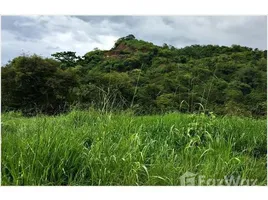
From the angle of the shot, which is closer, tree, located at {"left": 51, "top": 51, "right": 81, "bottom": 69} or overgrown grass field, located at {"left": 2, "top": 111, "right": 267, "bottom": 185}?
overgrown grass field, located at {"left": 2, "top": 111, "right": 267, "bottom": 185}

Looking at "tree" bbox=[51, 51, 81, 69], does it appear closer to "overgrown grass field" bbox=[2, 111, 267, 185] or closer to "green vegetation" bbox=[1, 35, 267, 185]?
"green vegetation" bbox=[1, 35, 267, 185]

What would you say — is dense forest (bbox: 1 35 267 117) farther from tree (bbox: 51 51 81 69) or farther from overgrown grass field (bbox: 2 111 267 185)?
overgrown grass field (bbox: 2 111 267 185)

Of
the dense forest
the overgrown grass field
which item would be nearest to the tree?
the dense forest

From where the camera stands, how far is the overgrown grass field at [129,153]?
2203 mm

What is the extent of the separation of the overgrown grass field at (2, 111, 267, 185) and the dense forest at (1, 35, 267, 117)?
796mm

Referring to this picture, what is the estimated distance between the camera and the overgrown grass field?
2.20 metres

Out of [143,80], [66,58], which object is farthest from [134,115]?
[66,58]

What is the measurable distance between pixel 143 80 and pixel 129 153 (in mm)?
1782

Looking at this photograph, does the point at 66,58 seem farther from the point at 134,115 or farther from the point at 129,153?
the point at 129,153

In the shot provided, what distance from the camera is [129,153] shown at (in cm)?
240

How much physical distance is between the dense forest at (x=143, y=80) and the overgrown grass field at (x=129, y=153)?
80cm

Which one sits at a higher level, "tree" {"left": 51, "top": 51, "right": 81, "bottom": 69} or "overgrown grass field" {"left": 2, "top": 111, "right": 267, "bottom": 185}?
"tree" {"left": 51, "top": 51, "right": 81, "bottom": 69}
